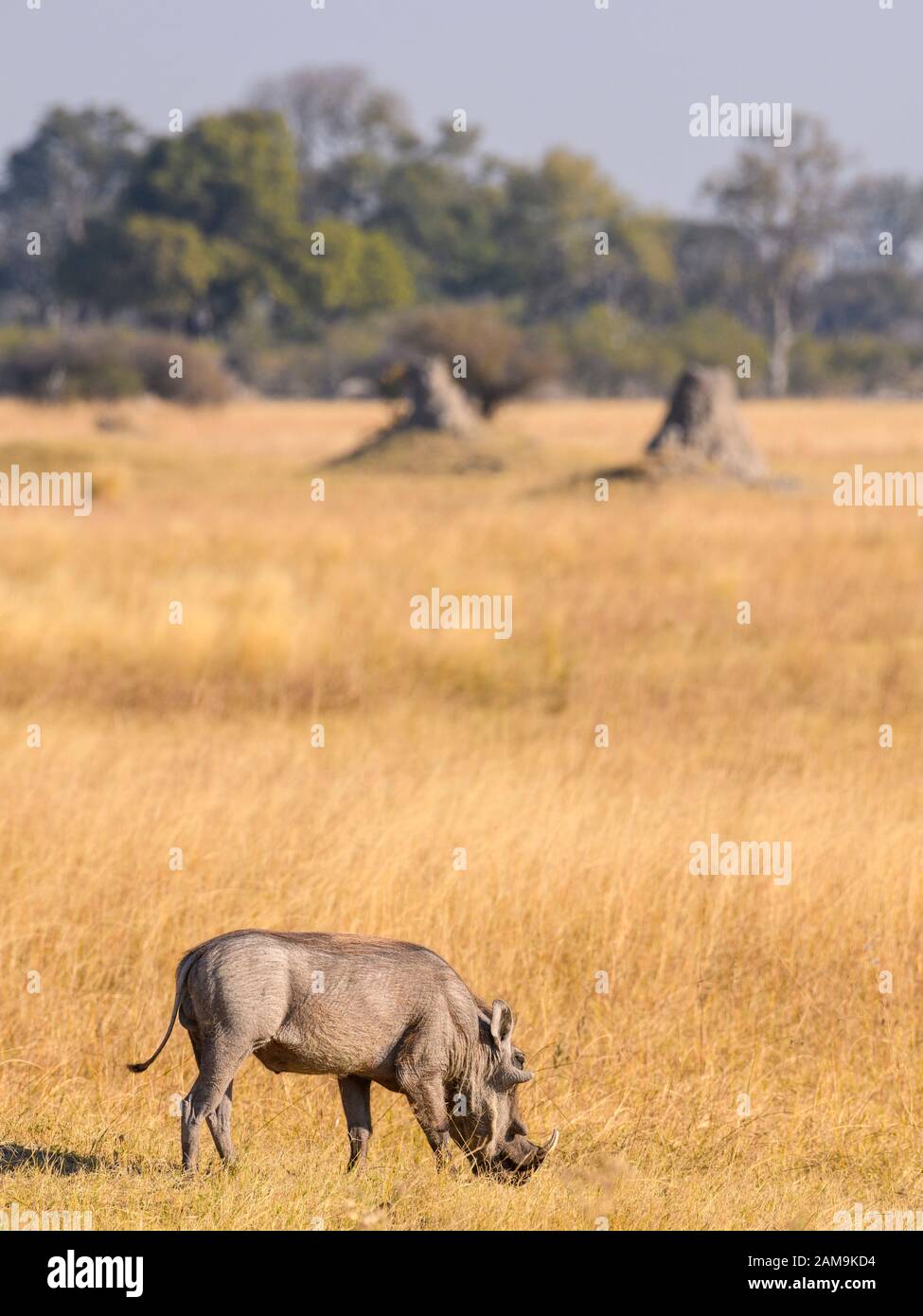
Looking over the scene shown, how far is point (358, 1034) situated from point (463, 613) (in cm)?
1153

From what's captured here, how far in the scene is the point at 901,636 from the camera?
1501 cm

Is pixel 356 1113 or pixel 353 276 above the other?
pixel 353 276

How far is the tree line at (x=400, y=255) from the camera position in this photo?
3031 inches

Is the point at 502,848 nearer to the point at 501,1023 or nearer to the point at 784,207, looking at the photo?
the point at 501,1023

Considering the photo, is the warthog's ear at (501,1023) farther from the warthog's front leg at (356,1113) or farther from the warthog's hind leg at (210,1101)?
the warthog's hind leg at (210,1101)

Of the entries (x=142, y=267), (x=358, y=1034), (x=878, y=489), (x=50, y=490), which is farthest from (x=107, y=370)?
(x=358, y=1034)

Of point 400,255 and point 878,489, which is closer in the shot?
point 878,489

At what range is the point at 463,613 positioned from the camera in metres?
15.8

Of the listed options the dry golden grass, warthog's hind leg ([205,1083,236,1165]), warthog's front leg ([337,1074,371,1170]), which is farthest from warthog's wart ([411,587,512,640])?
warthog's hind leg ([205,1083,236,1165])

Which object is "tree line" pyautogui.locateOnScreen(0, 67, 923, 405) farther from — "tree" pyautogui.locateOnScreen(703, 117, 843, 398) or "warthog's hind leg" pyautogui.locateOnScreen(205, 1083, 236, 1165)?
"warthog's hind leg" pyautogui.locateOnScreen(205, 1083, 236, 1165)

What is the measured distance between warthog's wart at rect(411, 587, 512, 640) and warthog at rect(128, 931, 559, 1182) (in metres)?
9.89

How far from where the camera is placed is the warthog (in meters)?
4.17

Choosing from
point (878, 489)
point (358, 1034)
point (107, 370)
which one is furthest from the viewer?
point (107, 370)
